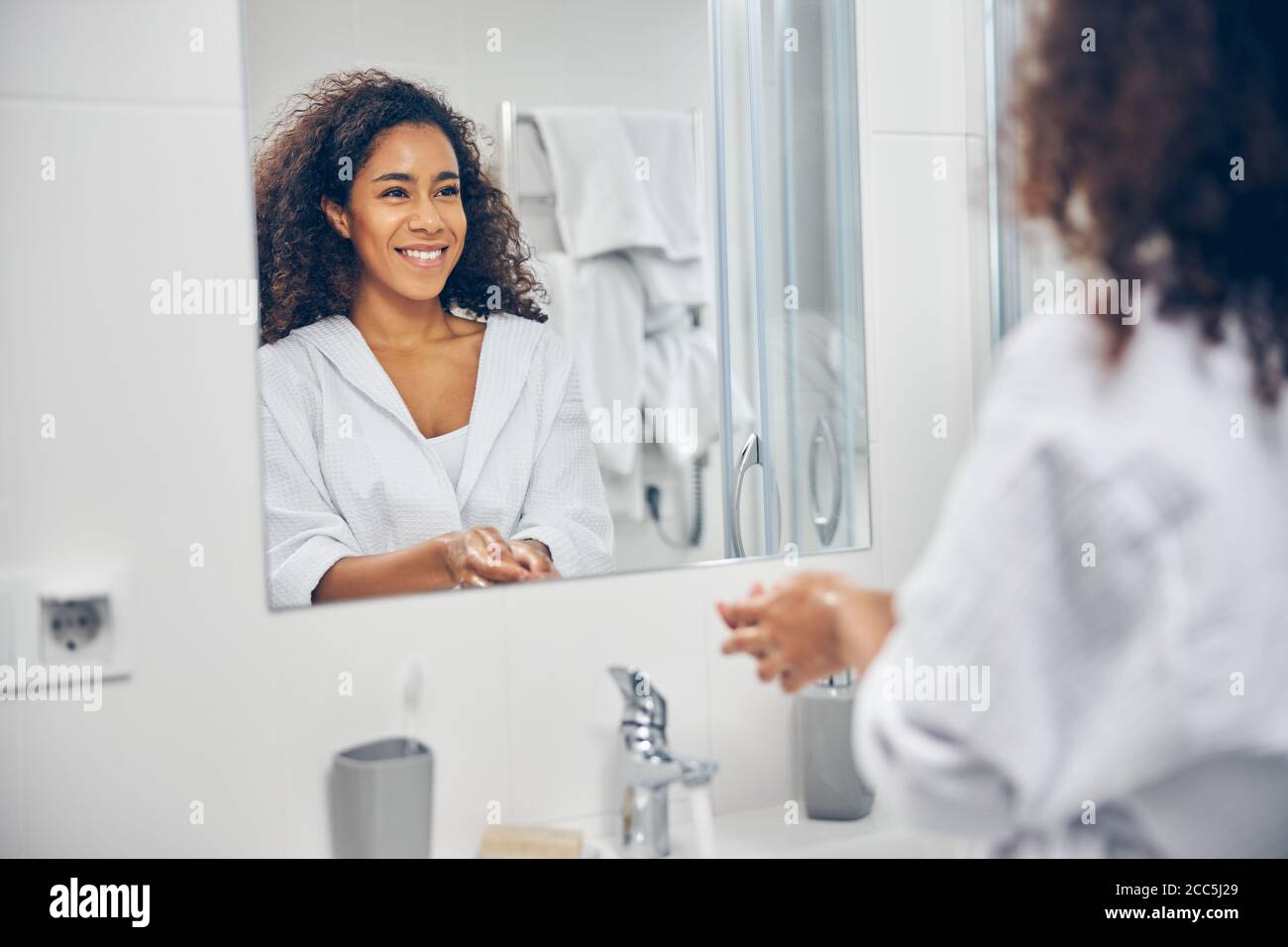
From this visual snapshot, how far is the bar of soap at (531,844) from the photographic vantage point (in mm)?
1096

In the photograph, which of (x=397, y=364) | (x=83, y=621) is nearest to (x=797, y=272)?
(x=397, y=364)

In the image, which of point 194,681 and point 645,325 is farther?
point 645,325

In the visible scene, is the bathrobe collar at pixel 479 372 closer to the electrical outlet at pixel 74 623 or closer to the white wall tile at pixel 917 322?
the electrical outlet at pixel 74 623

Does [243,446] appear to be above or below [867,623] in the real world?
above

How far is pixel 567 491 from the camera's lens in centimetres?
121

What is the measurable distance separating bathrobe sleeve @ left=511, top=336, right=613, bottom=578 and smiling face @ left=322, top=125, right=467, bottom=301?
156 mm

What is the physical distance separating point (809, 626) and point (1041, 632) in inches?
12.2

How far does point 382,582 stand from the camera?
3.73ft

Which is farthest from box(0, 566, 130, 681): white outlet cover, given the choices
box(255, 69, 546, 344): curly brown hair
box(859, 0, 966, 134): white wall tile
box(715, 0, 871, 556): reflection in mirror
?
box(859, 0, 966, 134): white wall tile

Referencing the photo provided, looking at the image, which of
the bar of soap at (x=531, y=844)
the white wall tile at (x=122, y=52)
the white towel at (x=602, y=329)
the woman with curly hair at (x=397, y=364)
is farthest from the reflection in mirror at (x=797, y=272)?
the white wall tile at (x=122, y=52)

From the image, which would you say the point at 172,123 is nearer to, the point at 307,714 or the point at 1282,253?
the point at 307,714

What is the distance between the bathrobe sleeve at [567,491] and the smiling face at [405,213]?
0.16 meters

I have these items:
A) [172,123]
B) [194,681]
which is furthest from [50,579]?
[172,123]
